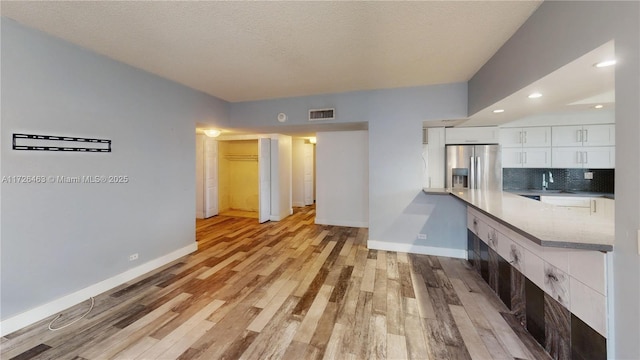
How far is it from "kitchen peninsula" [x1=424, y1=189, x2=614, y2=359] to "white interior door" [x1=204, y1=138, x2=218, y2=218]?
20.2 feet

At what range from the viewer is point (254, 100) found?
4719 mm

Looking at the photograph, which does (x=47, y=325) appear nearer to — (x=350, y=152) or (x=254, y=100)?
(x=254, y=100)

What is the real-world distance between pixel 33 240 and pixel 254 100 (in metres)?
3.53

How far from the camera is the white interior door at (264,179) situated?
5.88m

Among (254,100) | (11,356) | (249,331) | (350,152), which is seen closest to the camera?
(11,356)

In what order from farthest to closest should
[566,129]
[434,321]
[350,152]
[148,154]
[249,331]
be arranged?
1. [350,152]
2. [566,129]
3. [148,154]
4. [434,321]
5. [249,331]

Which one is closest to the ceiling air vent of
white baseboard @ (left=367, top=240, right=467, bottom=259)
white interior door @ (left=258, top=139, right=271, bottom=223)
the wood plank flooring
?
white interior door @ (left=258, top=139, right=271, bottom=223)

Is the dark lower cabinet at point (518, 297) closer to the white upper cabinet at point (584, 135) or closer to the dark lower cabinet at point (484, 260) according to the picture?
the dark lower cabinet at point (484, 260)

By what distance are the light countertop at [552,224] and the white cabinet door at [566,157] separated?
2.34 m

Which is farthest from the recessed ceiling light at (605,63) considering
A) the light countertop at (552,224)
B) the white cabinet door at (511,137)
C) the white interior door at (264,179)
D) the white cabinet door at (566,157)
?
the white interior door at (264,179)

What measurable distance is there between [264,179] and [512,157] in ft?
16.9

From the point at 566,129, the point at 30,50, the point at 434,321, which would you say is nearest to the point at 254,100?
the point at 30,50

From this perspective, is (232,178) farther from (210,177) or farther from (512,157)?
(512,157)

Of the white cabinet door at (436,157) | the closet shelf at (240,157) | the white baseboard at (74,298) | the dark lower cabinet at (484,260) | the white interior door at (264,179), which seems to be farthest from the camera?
the closet shelf at (240,157)
